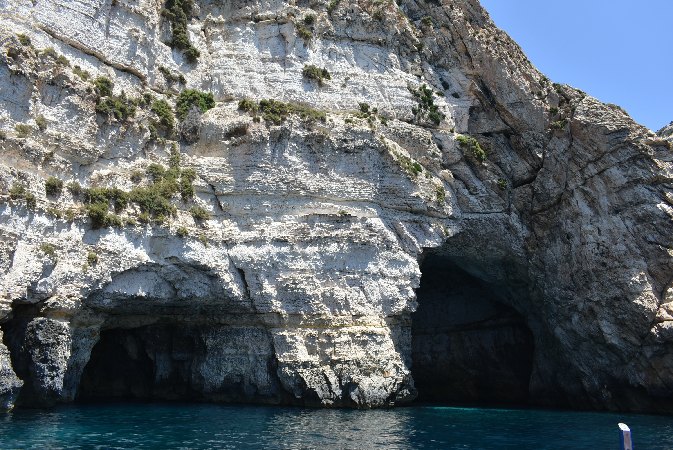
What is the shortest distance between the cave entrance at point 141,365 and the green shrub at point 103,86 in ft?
39.8

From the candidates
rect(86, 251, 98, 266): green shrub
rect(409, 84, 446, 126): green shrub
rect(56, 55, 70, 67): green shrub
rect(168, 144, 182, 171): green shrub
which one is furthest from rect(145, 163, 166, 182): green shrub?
rect(409, 84, 446, 126): green shrub

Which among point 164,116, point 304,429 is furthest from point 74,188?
point 304,429

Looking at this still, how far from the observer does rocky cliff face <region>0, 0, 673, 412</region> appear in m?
26.2

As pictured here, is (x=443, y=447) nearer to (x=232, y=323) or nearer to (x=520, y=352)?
(x=232, y=323)

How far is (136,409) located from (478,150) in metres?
22.3

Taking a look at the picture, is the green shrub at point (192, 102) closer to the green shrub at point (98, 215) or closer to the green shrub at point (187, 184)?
the green shrub at point (187, 184)

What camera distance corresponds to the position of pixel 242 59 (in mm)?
34531

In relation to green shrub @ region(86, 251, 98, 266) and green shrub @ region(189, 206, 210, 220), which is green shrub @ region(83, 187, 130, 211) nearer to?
green shrub @ region(86, 251, 98, 266)

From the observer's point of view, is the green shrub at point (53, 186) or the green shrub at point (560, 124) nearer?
the green shrub at point (53, 186)

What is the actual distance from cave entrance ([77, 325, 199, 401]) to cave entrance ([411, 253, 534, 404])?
51.3ft

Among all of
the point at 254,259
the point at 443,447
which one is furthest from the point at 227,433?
the point at 254,259

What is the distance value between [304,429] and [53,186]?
1427 cm

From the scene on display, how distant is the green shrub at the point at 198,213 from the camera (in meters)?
29.4

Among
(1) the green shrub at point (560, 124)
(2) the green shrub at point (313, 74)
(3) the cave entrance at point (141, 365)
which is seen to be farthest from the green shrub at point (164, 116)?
(1) the green shrub at point (560, 124)
